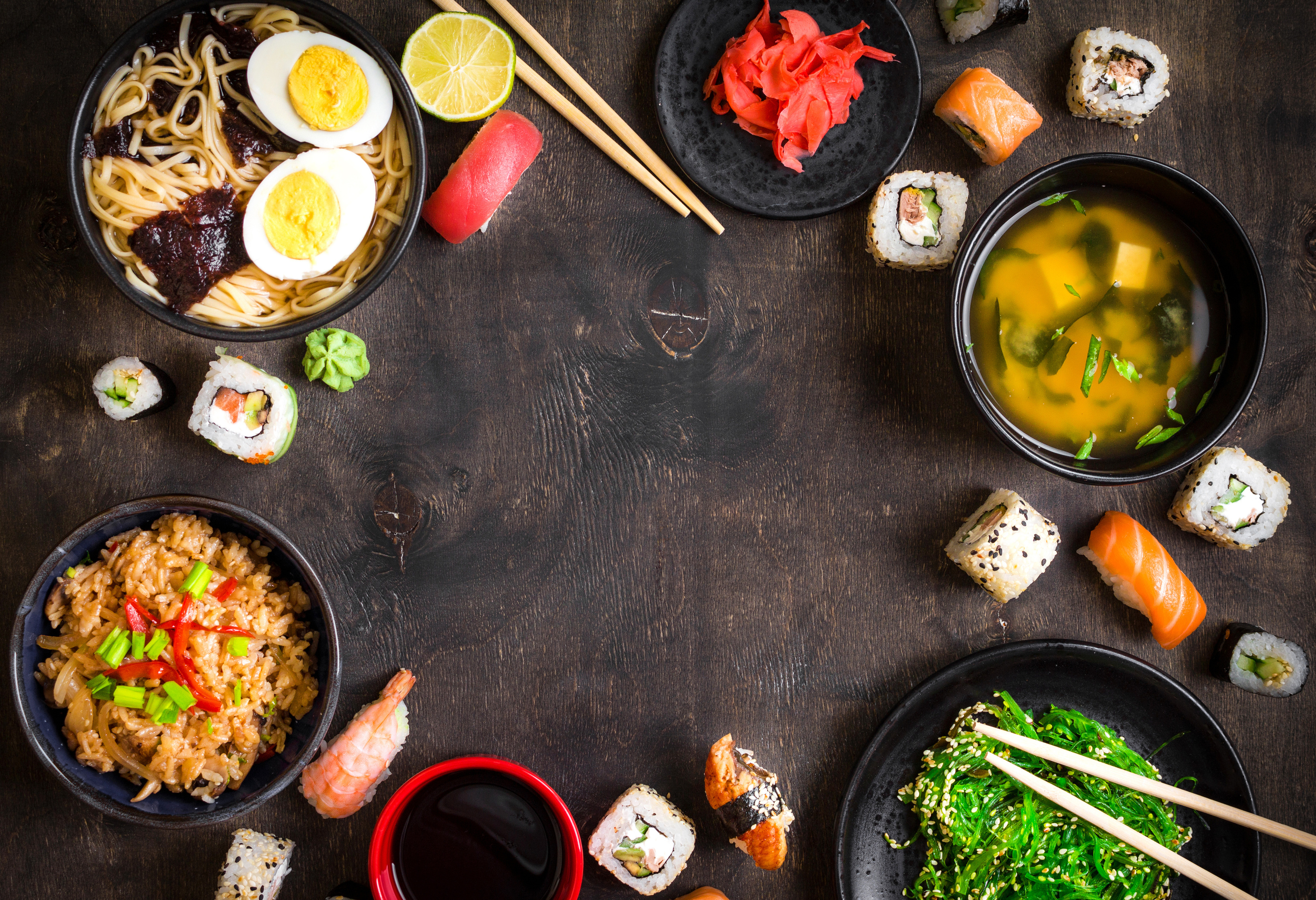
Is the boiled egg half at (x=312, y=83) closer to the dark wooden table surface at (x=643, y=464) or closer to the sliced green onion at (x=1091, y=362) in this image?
the dark wooden table surface at (x=643, y=464)

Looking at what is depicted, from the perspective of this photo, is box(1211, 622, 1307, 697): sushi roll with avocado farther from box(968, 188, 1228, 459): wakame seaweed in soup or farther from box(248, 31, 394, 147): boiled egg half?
box(248, 31, 394, 147): boiled egg half

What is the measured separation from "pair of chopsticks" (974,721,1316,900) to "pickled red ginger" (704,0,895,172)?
183cm

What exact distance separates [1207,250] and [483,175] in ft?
7.04

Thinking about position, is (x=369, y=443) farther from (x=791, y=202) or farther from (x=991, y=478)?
(x=991, y=478)

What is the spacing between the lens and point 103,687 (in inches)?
78.6

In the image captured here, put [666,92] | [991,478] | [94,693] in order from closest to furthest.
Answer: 1. [94,693]
2. [666,92]
3. [991,478]

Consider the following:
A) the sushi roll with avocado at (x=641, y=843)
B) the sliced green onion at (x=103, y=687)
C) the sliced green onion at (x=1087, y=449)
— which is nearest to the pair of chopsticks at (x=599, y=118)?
the sliced green onion at (x=1087, y=449)

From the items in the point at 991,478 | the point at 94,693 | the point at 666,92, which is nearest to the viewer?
the point at 94,693

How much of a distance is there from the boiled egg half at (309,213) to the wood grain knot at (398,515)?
2.17ft

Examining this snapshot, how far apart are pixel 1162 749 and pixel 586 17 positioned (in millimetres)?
2854

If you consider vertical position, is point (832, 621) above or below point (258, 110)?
below

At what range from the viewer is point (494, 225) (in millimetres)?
2385

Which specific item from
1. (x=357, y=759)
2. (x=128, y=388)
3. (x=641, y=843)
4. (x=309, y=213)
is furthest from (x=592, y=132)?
(x=641, y=843)

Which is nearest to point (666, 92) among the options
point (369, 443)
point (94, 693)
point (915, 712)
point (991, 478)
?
point (369, 443)
